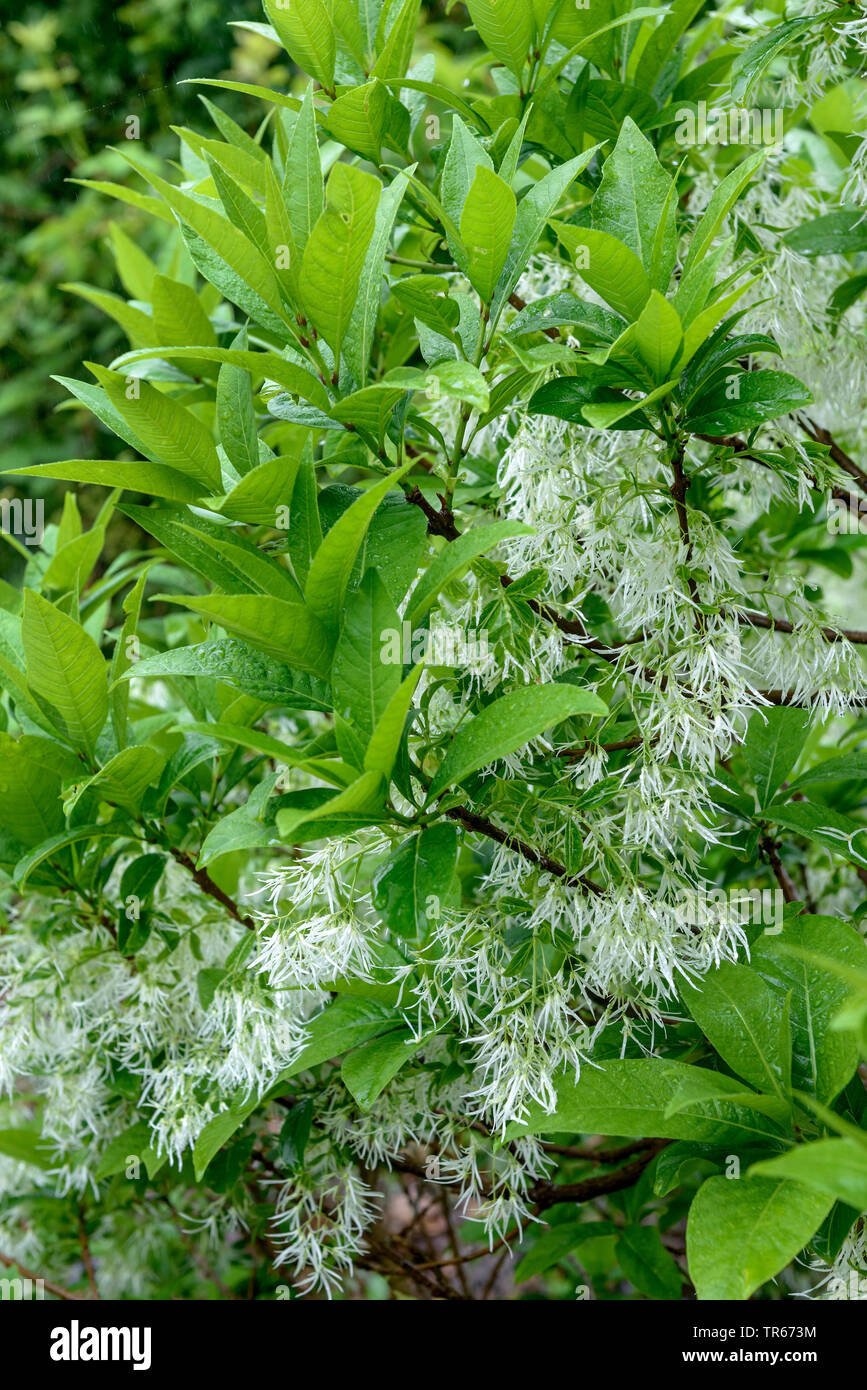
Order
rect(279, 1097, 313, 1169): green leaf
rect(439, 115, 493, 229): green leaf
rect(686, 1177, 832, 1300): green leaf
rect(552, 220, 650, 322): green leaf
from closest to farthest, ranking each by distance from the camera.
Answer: rect(686, 1177, 832, 1300): green leaf → rect(552, 220, 650, 322): green leaf → rect(439, 115, 493, 229): green leaf → rect(279, 1097, 313, 1169): green leaf

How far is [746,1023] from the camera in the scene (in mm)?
966

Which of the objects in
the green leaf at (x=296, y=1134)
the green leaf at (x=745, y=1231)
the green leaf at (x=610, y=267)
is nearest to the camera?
the green leaf at (x=745, y=1231)

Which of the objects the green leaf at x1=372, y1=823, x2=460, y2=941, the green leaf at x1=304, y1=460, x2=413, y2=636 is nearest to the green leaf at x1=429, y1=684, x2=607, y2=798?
the green leaf at x1=372, y1=823, x2=460, y2=941

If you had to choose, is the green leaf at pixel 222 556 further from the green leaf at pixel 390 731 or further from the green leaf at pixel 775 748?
the green leaf at pixel 775 748

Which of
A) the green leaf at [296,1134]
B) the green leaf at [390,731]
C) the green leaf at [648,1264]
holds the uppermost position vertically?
the green leaf at [390,731]

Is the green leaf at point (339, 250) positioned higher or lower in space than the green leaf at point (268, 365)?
higher

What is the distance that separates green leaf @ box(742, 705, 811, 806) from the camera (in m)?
1.18

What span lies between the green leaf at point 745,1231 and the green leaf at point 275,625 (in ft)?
1.63

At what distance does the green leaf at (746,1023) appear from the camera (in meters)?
0.94

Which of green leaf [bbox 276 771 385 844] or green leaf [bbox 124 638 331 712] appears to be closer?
green leaf [bbox 276 771 385 844]

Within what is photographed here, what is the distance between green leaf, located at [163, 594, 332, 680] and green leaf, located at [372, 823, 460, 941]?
16 cm

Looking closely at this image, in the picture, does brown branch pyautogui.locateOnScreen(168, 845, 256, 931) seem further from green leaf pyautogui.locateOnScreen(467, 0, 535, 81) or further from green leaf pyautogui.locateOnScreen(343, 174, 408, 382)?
green leaf pyautogui.locateOnScreen(467, 0, 535, 81)

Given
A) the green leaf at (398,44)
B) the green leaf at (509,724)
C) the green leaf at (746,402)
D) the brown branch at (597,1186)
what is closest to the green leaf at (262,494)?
the green leaf at (509,724)
